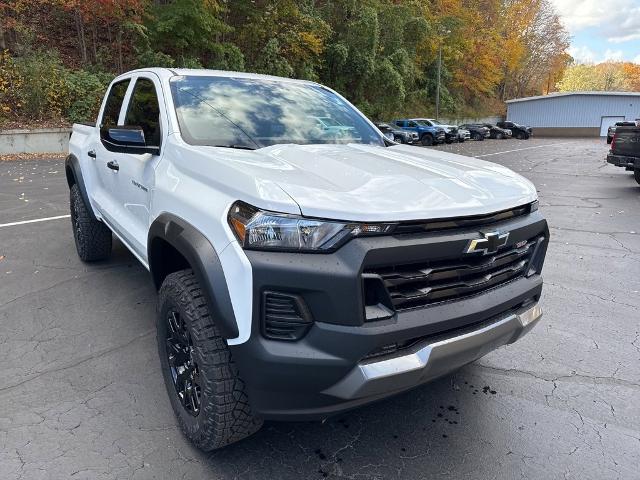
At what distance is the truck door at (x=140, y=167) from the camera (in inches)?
113

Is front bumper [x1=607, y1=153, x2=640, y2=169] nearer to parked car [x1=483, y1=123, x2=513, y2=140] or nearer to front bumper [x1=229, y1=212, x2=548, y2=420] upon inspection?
front bumper [x1=229, y1=212, x2=548, y2=420]

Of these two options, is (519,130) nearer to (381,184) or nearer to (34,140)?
(34,140)

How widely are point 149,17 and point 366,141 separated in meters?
18.8

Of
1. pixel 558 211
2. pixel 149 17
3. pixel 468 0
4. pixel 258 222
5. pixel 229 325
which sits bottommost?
pixel 558 211

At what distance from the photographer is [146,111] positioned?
3.29 meters

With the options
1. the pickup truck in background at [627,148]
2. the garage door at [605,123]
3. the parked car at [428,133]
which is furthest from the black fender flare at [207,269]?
the garage door at [605,123]

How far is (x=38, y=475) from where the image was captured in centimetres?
209

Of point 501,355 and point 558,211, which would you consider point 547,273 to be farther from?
point 558,211

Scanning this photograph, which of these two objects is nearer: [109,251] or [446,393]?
[446,393]

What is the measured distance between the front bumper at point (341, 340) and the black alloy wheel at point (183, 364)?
0.46 m

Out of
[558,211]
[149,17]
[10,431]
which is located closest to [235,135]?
[10,431]

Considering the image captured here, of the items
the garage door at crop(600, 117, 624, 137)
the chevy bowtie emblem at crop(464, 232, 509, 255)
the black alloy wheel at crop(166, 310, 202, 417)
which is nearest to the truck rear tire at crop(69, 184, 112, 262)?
the black alloy wheel at crop(166, 310, 202, 417)

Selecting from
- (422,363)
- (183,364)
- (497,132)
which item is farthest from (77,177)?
(497,132)

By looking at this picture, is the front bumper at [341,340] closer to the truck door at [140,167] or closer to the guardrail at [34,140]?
the truck door at [140,167]
